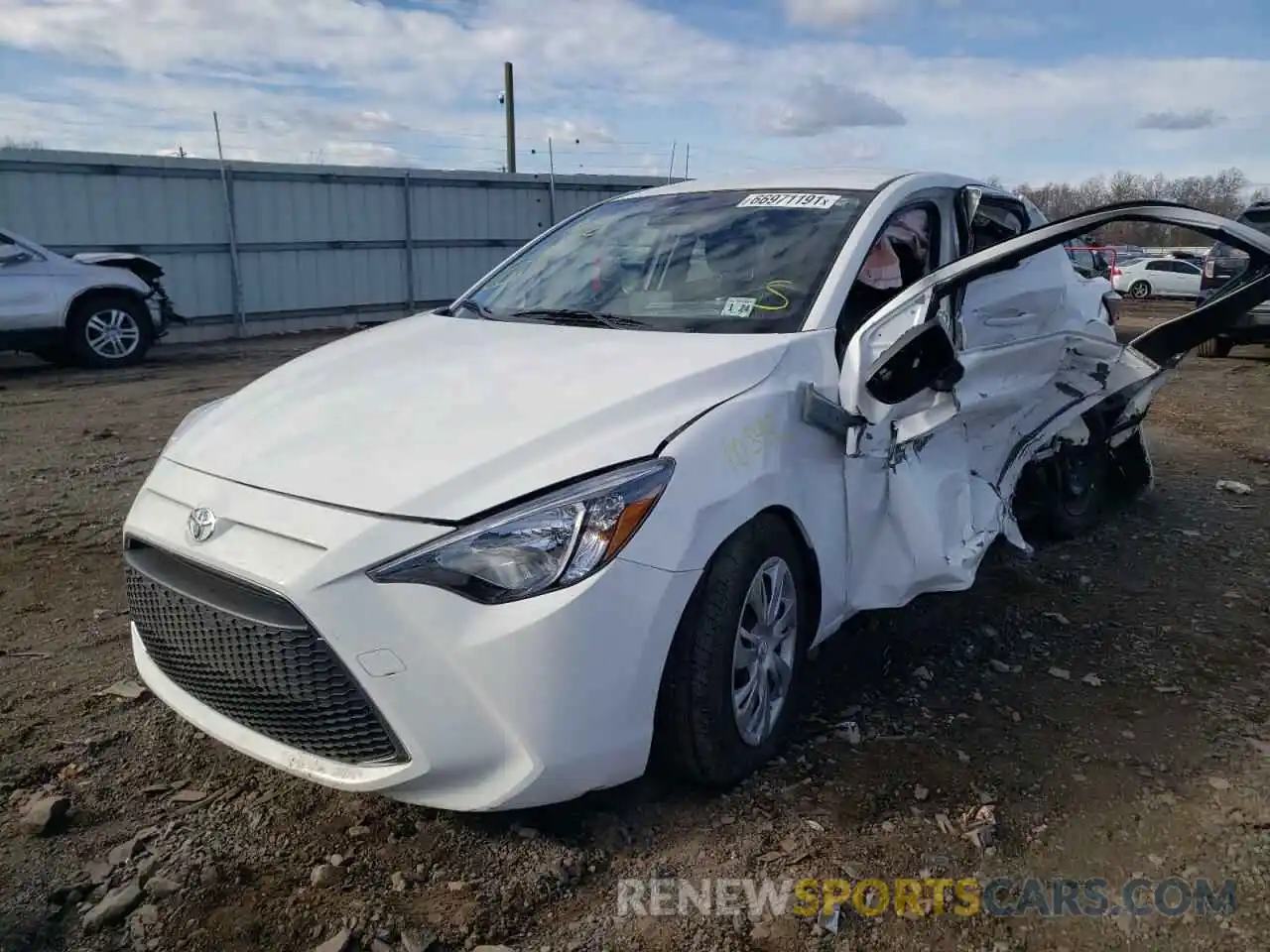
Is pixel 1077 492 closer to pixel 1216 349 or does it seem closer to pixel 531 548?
pixel 531 548

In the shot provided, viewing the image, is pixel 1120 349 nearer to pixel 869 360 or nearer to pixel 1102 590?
pixel 1102 590

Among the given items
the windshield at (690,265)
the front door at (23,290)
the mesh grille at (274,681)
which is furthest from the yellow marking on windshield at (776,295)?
the front door at (23,290)

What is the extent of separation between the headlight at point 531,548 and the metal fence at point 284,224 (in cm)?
1297

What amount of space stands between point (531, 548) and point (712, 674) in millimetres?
584

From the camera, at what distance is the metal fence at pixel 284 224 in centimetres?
1299

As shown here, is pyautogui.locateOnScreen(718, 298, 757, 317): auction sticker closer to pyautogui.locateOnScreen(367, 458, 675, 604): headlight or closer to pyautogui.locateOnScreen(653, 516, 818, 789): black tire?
pyautogui.locateOnScreen(653, 516, 818, 789): black tire

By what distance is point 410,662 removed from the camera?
2.19 metres

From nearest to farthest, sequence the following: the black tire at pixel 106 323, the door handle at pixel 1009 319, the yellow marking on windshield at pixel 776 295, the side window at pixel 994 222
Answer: the yellow marking on windshield at pixel 776 295 → the door handle at pixel 1009 319 → the side window at pixel 994 222 → the black tire at pixel 106 323

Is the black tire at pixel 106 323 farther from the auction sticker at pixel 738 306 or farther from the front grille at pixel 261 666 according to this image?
the auction sticker at pixel 738 306

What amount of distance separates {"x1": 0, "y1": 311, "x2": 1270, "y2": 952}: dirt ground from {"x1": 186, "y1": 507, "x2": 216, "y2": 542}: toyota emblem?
0.76 meters

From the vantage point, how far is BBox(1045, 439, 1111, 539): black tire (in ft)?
16.3

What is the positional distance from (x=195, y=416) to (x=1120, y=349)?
382cm

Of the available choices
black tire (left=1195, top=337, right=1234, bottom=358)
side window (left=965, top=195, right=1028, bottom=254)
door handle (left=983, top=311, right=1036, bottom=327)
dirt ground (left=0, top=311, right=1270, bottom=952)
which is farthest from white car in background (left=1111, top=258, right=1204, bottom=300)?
dirt ground (left=0, top=311, right=1270, bottom=952)

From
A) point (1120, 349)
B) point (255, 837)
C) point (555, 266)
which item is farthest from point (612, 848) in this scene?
point (1120, 349)
